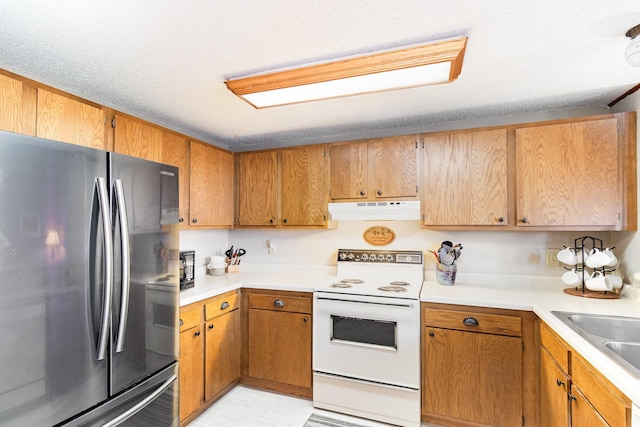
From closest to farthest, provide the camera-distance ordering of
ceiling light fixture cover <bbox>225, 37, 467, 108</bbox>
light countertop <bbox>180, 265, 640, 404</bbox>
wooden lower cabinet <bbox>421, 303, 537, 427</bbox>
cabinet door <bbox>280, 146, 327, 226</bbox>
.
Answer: light countertop <bbox>180, 265, 640, 404</bbox>, ceiling light fixture cover <bbox>225, 37, 467, 108</bbox>, wooden lower cabinet <bbox>421, 303, 537, 427</bbox>, cabinet door <bbox>280, 146, 327, 226</bbox>

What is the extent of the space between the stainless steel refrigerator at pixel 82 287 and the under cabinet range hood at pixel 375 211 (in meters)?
1.45

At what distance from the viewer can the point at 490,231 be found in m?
2.57

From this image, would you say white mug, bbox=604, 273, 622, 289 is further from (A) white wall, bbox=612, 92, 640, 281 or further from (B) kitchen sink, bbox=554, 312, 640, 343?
(B) kitchen sink, bbox=554, 312, 640, 343

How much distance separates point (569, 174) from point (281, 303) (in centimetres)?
230

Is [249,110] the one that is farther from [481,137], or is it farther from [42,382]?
[42,382]

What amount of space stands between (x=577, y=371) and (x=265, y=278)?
221cm

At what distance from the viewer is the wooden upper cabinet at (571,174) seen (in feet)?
6.73

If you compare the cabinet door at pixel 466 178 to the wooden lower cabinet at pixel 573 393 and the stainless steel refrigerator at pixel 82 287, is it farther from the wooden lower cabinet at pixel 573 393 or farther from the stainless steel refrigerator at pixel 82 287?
the stainless steel refrigerator at pixel 82 287

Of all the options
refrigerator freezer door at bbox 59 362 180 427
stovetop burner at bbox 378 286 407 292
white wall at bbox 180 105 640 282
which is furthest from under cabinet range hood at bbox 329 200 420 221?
refrigerator freezer door at bbox 59 362 180 427

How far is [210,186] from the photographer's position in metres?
2.83

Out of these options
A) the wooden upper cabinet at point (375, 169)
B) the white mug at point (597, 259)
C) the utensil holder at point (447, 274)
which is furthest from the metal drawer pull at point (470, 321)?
the wooden upper cabinet at point (375, 169)

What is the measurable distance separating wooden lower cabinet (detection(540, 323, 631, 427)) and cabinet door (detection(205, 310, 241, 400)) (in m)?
2.18

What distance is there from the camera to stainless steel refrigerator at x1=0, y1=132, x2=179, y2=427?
3.58 feet

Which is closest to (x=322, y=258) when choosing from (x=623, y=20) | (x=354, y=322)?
(x=354, y=322)
